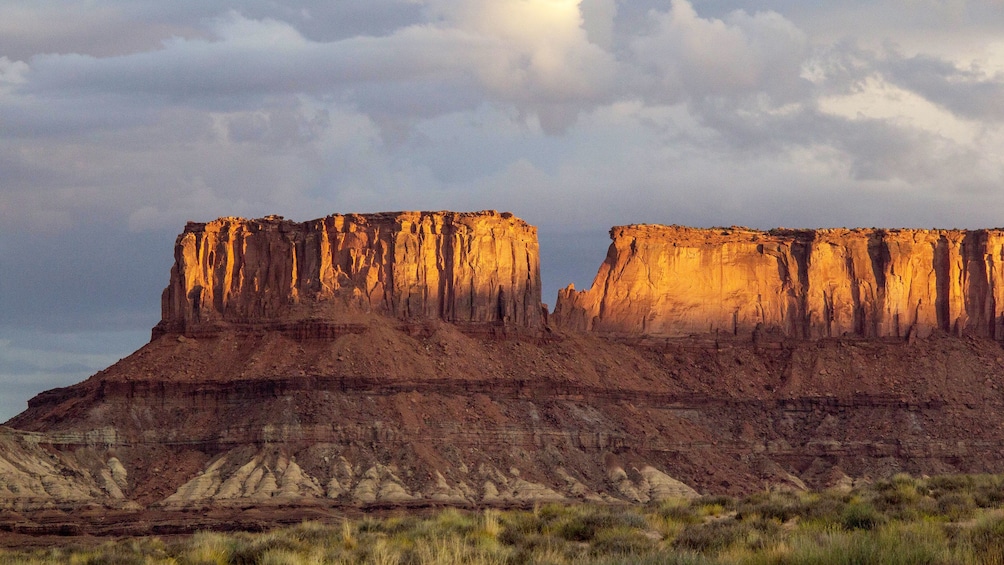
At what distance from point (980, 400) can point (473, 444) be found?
124 feet

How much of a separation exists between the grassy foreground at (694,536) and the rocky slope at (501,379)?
48209 mm

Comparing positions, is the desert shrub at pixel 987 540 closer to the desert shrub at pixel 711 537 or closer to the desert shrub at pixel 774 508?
the desert shrub at pixel 711 537

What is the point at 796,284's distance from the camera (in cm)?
13362

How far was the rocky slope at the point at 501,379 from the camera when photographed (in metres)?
101

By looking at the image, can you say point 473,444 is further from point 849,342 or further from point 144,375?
point 849,342

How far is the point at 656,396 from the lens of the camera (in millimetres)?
120875

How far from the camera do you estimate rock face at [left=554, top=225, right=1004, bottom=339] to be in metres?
132

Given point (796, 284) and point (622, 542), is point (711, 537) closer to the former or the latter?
point (622, 542)

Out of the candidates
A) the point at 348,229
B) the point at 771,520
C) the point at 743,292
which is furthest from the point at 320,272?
the point at 771,520

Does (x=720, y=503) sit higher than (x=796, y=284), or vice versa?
(x=796, y=284)

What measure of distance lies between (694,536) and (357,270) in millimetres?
89008

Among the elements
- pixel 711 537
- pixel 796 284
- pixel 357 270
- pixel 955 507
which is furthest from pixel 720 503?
pixel 796 284

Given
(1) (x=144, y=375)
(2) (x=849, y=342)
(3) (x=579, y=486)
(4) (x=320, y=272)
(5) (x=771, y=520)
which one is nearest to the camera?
(5) (x=771, y=520)

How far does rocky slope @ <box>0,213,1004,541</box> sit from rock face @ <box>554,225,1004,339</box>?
0.57ft
